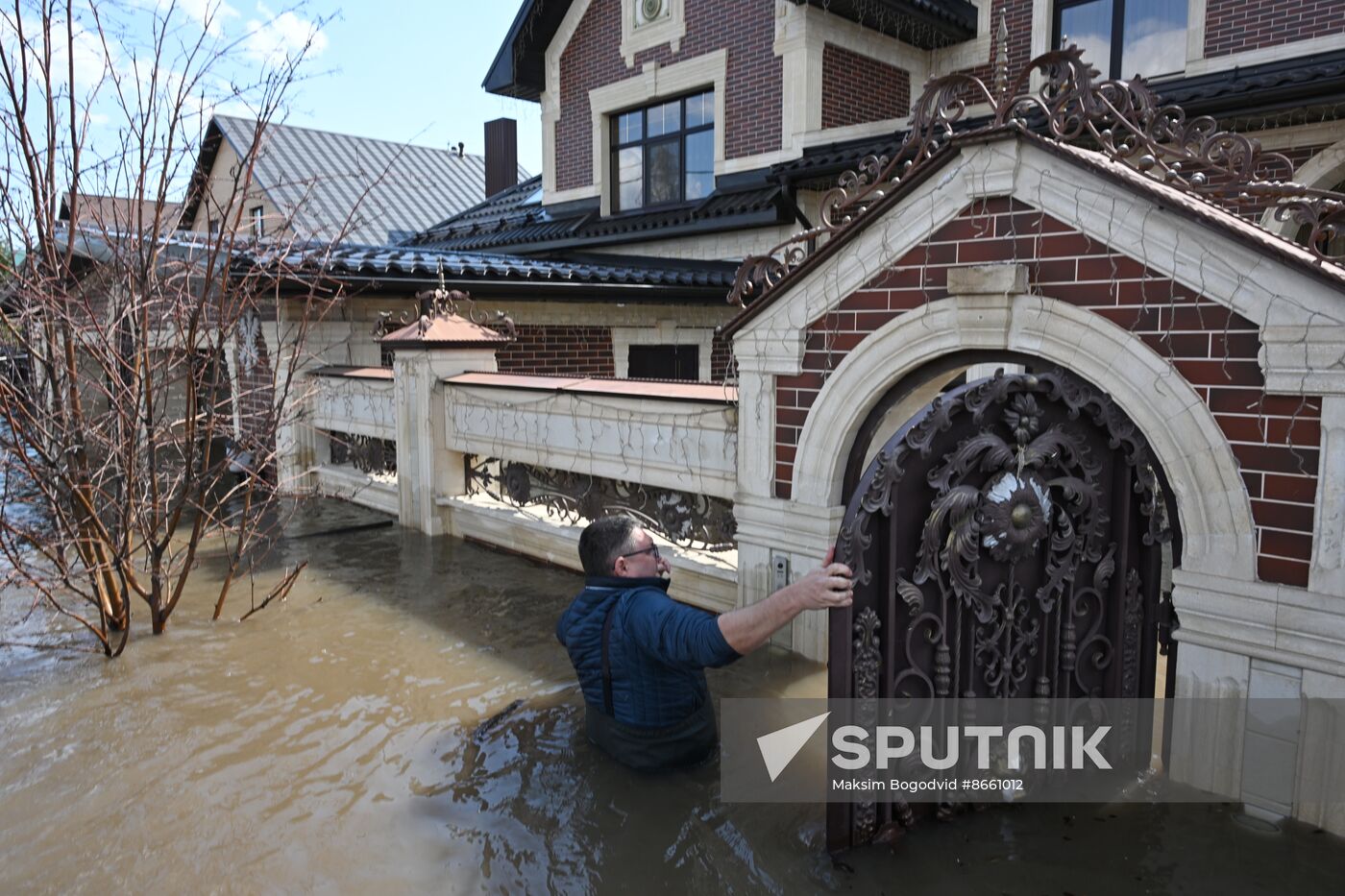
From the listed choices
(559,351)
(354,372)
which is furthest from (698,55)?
(354,372)

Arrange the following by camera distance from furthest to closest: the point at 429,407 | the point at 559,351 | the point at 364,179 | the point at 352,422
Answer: the point at 364,179
the point at 559,351
the point at 352,422
the point at 429,407

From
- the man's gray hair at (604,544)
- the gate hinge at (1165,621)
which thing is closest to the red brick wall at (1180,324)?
the gate hinge at (1165,621)

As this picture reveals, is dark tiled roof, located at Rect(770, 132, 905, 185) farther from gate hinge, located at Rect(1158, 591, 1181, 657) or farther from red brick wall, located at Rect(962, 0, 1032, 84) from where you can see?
gate hinge, located at Rect(1158, 591, 1181, 657)

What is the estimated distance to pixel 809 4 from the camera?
1161cm

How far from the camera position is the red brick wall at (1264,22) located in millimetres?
8984

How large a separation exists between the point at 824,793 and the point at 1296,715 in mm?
1808

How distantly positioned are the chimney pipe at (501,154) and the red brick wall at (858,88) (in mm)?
10841

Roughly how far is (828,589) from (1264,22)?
9.38 metres

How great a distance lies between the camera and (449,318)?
873cm

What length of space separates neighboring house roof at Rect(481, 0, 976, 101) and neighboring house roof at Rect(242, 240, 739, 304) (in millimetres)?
3584

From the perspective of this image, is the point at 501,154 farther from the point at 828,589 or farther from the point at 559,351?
the point at 828,589

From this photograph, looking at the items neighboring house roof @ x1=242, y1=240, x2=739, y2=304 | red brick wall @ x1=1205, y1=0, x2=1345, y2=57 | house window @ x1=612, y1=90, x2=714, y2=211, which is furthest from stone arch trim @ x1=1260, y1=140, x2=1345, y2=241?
house window @ x1=612, y1=90, x2=714, y2=211

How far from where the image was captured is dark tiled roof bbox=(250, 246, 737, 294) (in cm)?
908

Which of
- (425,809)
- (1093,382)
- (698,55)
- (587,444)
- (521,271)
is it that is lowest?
(425,809)
